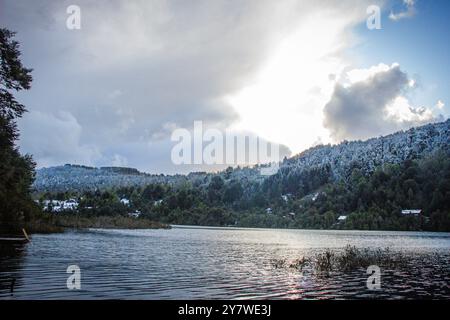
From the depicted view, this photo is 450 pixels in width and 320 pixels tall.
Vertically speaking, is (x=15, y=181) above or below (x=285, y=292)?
above

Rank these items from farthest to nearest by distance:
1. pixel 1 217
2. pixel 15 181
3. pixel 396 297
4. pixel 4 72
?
1. pixel 1 217
2. pixel 15 181
3. pixel 4 72
4. pixel 396 297

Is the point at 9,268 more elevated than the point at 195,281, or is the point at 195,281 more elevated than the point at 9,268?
the point at 9,268

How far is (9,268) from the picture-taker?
126 feet

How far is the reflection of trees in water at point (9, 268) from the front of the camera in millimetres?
28377

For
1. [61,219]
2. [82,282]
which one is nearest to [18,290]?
[82,282]

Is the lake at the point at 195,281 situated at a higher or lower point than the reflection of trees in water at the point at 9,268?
lower

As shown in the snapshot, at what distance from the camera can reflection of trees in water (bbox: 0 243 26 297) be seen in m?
28.4

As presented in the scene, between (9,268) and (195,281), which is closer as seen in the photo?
(195,281)

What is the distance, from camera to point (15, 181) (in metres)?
53.5

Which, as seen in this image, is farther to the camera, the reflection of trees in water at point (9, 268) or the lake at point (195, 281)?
the lake at point (195, 281)
